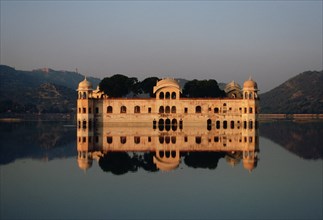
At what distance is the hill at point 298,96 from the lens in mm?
124938

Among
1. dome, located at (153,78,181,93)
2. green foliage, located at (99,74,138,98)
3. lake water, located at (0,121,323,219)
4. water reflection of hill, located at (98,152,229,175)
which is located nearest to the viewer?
lake water, located at (0,121,323,219)

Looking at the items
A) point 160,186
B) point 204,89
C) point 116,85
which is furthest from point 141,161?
point 204,89

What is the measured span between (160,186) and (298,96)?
128 meters

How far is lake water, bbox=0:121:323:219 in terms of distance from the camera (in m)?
14.3

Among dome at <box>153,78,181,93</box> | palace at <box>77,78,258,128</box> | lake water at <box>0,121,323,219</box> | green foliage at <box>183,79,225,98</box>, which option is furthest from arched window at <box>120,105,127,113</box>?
lake water at <box>0,121,323,219</box>

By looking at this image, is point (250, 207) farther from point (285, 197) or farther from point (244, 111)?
point (244, 111)

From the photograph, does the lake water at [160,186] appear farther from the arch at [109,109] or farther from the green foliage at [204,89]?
the green foliage at [204,89]

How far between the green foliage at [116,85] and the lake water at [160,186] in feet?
121

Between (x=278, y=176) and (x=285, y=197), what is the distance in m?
4.51

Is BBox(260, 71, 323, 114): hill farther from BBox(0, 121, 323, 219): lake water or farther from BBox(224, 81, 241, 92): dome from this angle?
BBox(0, 121, 323, 219): lake water

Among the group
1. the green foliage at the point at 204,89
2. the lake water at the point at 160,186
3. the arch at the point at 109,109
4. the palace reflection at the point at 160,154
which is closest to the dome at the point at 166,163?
the palace reflection at the point at 160,154

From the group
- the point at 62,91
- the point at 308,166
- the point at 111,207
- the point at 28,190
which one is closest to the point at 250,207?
the point at 111,207

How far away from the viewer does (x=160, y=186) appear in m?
18.3

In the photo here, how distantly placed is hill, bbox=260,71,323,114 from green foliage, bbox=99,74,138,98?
2658 inches
